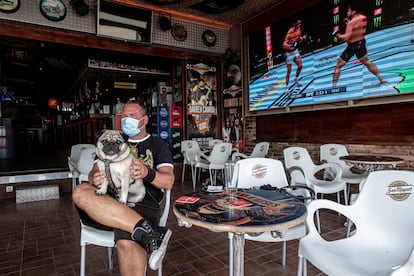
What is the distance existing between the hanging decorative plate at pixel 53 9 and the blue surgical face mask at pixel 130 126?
409 centimetres

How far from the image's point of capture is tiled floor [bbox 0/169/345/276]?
2312 mm

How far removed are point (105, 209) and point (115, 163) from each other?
293 millimetres

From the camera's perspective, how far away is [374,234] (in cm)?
166

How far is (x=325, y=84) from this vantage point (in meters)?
4.52

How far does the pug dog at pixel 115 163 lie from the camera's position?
1.72 m

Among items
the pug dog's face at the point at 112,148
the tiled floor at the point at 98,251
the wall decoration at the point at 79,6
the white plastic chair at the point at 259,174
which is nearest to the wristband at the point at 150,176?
the pug dog's face at the point at 112,148

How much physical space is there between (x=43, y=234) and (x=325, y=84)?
14.9 feet

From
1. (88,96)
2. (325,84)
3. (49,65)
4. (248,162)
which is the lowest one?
(248,162)

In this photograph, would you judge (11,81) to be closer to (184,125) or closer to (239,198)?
(184,125)

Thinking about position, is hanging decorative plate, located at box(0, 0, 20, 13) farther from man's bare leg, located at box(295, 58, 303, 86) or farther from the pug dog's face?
man's bare leg, located at box(295, 58, 303, 86)

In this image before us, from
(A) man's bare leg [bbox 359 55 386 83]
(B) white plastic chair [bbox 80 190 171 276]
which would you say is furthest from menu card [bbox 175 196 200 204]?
(A) man's bare leg [bbox 359 55 386 83]

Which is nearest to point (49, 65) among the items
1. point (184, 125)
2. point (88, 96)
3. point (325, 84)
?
point (88, 96)

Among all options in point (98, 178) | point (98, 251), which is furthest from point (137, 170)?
point (98, 251)

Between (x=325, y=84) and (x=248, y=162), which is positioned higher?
(x=325, y=84)
